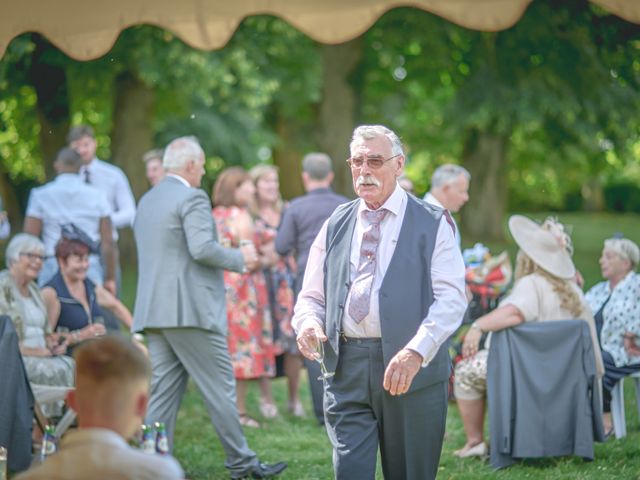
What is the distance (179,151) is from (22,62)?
706cm

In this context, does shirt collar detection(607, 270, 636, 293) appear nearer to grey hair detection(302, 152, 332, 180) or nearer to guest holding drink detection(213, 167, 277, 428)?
grey hair detection(302, 152, 332, 180)

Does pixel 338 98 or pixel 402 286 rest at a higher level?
pixel 338 98

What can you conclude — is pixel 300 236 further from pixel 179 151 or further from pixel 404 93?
pixel 404 93

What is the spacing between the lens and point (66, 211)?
894cm

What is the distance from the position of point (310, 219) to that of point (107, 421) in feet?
19.2

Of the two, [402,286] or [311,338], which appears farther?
[311,338]

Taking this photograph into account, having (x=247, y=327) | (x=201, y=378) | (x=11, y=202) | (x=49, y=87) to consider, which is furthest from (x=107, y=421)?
(x=11, y=202)

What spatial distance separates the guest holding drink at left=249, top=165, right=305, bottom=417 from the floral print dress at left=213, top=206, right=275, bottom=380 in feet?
0.59

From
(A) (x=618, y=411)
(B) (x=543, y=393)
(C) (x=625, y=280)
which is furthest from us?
(C) (x=625, y=280)

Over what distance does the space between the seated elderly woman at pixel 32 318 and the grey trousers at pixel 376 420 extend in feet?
10.4

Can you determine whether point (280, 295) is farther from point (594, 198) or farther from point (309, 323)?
point (594, 198)

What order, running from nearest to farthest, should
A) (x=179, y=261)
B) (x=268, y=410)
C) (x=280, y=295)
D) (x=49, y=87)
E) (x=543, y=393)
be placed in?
(x=179, y=261) < (x=543, y=393) < (x=268, y=410) < (x=280, y=295) < (x=49, y=87)

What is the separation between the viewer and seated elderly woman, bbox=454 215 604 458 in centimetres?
746

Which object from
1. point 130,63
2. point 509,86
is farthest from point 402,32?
point 130,63
